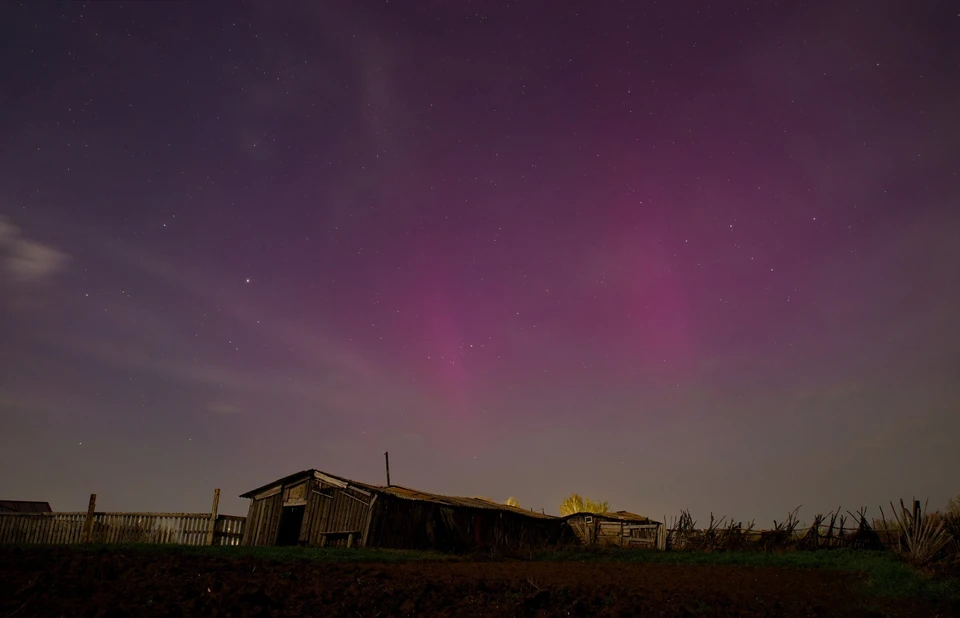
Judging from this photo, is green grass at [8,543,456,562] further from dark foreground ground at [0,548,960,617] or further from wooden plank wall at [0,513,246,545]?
wooden plank wall at [0,513,246,545]

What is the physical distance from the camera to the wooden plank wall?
27547 mm

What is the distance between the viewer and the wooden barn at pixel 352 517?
29.2 meters

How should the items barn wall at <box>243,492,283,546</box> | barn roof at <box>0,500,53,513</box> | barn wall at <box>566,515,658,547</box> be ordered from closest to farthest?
1. barn wall at <box>243,492,283,546</box>
2. barn wall at <box>566,515,658,547</box>
3. barn roof at <box>0,500,53,513</box>

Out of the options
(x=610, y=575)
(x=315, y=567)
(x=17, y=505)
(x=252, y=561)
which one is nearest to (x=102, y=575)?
(x=252, y=561)

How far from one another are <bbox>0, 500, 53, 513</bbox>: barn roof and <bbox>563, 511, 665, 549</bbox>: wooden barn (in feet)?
145

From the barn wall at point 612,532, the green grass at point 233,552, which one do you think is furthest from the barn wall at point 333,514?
the barn wall at point 612,532

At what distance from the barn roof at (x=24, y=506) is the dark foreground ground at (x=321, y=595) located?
49.4 metres

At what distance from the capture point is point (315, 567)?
13.7 meters

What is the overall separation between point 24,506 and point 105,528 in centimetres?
3599

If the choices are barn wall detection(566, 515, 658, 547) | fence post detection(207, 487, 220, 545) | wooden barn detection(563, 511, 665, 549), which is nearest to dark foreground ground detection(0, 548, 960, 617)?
fence post detection(207, 487, 220, 545)

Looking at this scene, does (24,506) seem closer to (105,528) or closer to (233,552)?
(105,528)

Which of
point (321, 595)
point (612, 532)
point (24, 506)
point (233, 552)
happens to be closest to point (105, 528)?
point (233, 552)

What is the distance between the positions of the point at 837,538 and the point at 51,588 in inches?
1378

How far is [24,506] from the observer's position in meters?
53.9
